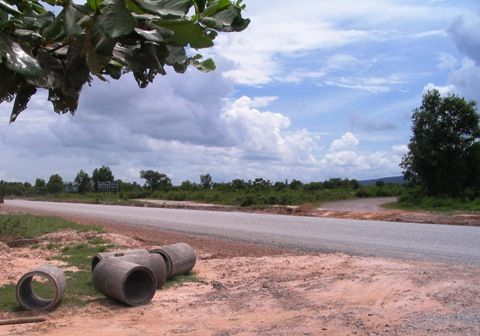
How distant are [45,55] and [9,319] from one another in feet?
18.8

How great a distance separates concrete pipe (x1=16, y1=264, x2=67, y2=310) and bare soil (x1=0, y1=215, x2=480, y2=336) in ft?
0.69

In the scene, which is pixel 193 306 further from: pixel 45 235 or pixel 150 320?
pixel 45 235

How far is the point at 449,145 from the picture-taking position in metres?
40.9

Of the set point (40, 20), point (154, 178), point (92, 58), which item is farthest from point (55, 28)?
point (154, 178)

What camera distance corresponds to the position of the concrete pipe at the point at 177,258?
10915 millimetres

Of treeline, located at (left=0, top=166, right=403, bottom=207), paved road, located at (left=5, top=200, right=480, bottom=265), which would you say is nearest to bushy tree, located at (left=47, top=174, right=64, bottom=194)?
treeline, located at (left=0, top=166, right=403, bottom=207)

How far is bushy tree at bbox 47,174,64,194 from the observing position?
113688 millimetres

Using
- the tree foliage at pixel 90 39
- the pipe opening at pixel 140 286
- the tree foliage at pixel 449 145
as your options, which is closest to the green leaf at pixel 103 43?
the tree foliage at pixel 90 39

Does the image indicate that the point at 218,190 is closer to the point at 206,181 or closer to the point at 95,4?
the point at 206,181

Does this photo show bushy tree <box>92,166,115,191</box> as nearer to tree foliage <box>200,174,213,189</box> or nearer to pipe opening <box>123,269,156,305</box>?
tree foliage <box>200,174,213,189</box>

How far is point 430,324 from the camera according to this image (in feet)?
22.4

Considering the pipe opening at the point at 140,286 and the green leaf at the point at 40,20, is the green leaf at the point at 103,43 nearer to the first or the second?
the green leaf at the point at 40,20

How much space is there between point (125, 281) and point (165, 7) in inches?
261

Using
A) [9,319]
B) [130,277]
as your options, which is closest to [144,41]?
[9,319]
